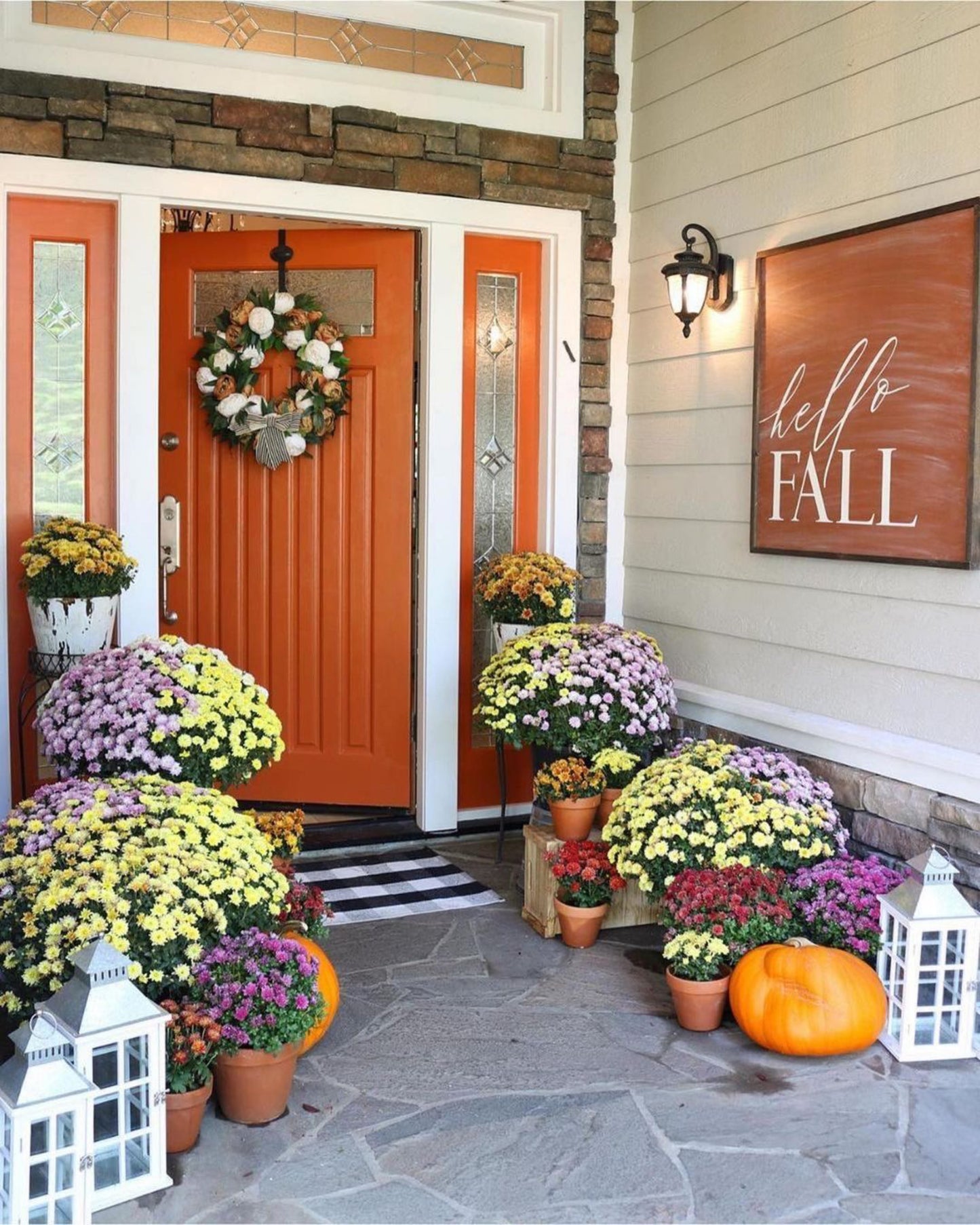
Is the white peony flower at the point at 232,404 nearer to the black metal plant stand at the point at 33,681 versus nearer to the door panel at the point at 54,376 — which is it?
the door panel at the point at 54,376

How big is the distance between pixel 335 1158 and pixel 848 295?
2701mm

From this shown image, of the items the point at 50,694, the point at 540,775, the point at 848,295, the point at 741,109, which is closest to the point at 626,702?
the point at 540,775

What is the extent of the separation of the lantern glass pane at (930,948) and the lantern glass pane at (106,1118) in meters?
1.87

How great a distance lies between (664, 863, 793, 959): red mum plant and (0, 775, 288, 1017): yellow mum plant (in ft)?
3.42

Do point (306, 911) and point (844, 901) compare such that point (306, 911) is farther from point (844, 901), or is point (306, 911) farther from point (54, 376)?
point (54, 376)

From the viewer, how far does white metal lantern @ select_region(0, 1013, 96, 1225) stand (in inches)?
85.0

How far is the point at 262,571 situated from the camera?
4.99m

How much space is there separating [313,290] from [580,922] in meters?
2.63

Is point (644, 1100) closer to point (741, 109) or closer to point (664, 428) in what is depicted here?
point (664, 428)

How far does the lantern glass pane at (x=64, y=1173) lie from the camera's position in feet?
7.48

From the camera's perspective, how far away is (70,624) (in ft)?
13.2

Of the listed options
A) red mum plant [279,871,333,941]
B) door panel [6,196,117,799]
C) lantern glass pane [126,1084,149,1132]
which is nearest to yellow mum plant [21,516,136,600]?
door panel [6,196,117,799]

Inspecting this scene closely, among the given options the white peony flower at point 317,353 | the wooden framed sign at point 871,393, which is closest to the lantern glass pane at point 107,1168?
the wooden framed sign at point 871,393

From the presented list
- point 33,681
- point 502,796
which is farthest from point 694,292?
point 33,681
